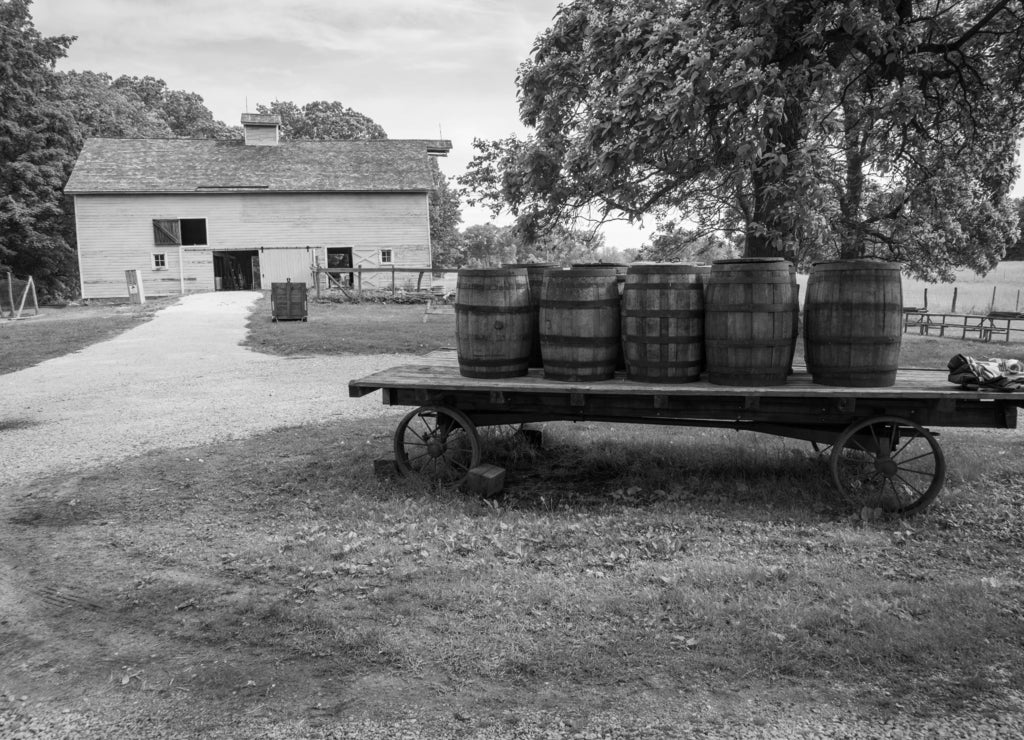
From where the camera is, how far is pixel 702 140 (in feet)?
32.3

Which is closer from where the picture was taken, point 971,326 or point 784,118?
point 784,118

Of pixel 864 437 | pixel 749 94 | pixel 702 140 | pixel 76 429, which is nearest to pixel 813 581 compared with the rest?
pixel 864 437

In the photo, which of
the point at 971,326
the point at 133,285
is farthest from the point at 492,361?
the point at 133,285

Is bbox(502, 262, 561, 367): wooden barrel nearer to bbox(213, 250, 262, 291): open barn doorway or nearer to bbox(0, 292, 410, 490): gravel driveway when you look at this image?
bbox(0, 292, 410, 490): gravel driveway

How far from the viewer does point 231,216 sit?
36.1m

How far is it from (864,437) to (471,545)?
122 inches

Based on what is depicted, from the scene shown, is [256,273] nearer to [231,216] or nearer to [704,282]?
[231,216]

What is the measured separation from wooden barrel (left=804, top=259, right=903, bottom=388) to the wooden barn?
31.1 m

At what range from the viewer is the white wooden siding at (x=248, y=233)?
3547cm

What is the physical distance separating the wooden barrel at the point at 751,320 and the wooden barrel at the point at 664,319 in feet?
0.54

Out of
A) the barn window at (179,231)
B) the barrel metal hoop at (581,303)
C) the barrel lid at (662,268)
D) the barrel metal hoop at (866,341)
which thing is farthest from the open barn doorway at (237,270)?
the barrel metal hoop at (866,341)

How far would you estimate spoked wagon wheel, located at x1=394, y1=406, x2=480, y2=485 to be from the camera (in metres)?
6.17

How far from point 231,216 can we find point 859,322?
34.9m

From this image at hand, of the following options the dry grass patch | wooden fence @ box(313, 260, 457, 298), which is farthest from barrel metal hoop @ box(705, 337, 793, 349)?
wooden fence @ box(313, 260, 457, 298)
